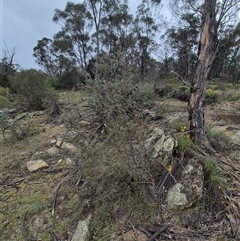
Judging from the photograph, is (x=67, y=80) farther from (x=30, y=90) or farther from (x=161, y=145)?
(x=161, y=145)

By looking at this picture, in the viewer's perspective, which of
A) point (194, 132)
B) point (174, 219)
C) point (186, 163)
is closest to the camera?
point (174, 219)

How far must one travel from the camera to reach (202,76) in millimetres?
2377

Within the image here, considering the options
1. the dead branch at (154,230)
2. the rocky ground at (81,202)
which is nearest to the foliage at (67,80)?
the rocky ground at (81,202)

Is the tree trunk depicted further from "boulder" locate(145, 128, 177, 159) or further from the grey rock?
the grey rock

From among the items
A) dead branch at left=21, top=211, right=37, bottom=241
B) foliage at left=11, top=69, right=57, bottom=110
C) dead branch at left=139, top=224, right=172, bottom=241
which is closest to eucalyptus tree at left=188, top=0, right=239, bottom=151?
dead branch at left=139, top=224, right=172, bottom=241

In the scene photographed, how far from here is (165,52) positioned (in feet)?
54.6

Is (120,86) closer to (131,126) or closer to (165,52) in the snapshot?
(131,126)

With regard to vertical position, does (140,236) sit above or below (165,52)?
below

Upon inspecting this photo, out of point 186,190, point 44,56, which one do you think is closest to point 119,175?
point 186,190

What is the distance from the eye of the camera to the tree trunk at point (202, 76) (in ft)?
7.64

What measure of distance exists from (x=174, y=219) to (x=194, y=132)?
1094 millimetres

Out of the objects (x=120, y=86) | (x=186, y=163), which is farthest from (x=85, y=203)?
(x=120, y=86)

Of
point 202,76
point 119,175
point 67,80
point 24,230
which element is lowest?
point 24,230

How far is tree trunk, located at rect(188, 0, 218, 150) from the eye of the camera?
233 centimetres
